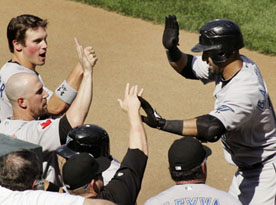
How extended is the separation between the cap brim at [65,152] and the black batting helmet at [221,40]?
1.65m

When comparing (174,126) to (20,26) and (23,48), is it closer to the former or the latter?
(23,48)

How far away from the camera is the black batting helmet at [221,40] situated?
19.8 ft

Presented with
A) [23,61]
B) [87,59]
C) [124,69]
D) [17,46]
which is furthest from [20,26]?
[124,69]

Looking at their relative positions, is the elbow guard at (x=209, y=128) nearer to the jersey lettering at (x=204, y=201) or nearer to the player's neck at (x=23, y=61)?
the jersey lettering at (x=204, y=201)

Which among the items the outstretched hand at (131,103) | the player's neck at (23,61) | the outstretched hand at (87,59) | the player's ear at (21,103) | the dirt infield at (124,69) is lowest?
the dirt infield at (124,69)

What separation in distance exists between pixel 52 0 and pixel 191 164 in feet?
32.4

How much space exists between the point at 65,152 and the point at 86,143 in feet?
0.61

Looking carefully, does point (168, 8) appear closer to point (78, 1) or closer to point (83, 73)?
point (78, 1)

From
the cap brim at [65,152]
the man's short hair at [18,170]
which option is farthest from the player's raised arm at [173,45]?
the man's short hair at [18,170]

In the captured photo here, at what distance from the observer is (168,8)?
13.3 m

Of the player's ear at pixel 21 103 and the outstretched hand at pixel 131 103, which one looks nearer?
the outstretched hand at pixel 131 103

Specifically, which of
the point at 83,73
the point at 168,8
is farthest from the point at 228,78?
the point at 168,8

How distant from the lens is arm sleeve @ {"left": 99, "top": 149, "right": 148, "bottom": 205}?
15.3ft

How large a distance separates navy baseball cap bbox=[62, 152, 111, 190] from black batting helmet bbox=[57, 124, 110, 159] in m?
0.47
